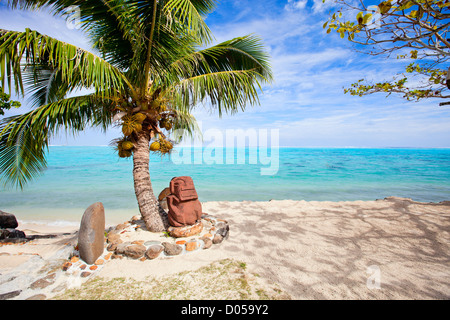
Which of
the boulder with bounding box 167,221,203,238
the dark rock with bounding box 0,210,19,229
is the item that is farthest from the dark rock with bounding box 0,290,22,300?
the dark rock with bounding box 0,210,19,229

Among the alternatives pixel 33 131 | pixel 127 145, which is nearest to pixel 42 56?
pixel 33 131

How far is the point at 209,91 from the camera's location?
4.55 metres

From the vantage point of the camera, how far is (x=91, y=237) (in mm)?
3500

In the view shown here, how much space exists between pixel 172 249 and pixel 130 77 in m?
3.54

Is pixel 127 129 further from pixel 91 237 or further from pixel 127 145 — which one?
pixel 91 237

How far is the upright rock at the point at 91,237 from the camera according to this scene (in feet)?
11.4

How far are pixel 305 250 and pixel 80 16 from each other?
239 inches

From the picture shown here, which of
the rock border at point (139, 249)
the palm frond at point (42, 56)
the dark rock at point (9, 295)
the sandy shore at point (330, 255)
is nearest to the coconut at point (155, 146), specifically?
the palm frond at point (42, 56)

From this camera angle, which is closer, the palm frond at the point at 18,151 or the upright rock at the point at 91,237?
the upright rock at the point at 91,237

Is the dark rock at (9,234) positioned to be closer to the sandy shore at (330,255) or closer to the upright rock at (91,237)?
the sandy shore at (330,255)

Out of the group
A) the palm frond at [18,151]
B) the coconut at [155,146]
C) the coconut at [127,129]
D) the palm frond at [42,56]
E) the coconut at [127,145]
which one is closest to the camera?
the palm frond at [42,56]

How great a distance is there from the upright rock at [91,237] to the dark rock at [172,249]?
115 centimetres

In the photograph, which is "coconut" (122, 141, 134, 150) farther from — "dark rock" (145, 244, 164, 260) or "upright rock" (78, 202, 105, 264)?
"dark rock" (145, 244, 164, 260)

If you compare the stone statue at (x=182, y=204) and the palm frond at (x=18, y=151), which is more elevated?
the palm frond at (x=18, y=151)
